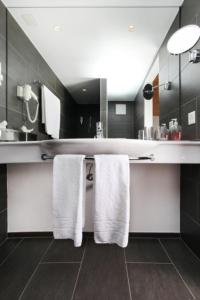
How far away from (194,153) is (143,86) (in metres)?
0.81

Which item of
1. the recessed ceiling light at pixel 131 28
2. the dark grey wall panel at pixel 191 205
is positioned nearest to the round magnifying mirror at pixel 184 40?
the recessed ceiling light at pixel 131 28

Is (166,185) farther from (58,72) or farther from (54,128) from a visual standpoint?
(58,72)

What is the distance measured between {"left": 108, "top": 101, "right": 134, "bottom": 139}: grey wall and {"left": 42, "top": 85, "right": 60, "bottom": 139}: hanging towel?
441mm

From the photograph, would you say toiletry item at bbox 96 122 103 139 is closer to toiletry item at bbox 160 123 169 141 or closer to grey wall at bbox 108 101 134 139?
grey wall at bbox 108 101 134 139

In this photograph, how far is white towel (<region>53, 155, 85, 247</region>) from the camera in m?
1.06

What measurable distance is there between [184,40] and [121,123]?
2.42ft

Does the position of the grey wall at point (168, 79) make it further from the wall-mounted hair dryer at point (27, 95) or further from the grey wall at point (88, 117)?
the wall-mounted hair dryer at point (27, 95)

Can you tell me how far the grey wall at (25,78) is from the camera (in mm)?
1568

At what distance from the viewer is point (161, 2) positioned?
5.05 ft

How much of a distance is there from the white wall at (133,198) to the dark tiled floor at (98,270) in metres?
0.12

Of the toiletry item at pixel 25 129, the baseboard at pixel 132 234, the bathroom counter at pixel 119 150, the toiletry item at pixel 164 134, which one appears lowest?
the baseboard at pixel 132 234

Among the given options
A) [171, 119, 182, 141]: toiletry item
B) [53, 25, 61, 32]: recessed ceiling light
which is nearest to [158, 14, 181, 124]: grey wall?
[171, 119, 182, 141]: toiletry item

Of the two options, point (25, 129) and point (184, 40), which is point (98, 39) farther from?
point (25, 129)

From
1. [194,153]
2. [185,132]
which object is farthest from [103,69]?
[194,153]
